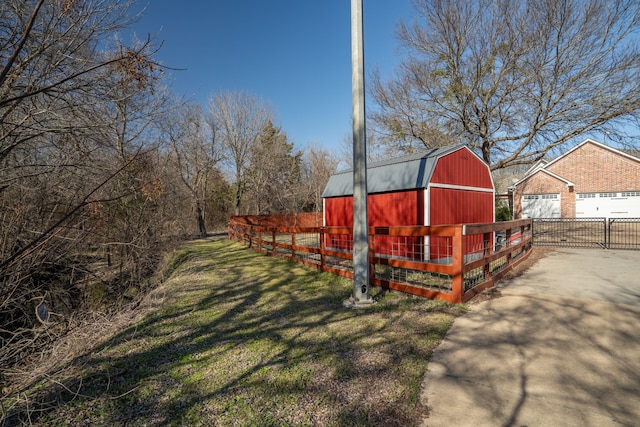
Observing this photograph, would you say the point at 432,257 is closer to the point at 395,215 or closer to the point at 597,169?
the point at 395,215

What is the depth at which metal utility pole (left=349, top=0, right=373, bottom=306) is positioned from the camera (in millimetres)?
4805

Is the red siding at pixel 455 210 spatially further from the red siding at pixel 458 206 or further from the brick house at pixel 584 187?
the brick house at pixel 584 187

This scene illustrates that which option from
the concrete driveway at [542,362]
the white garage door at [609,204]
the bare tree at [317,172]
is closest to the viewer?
the concrete driveway at [542,362]

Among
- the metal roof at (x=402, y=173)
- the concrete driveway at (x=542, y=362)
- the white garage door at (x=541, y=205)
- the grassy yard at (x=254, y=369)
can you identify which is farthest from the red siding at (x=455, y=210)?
the white garage door at (x=541, y=205)

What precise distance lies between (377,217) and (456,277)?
15.6 feet

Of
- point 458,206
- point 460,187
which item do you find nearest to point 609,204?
point 460,187

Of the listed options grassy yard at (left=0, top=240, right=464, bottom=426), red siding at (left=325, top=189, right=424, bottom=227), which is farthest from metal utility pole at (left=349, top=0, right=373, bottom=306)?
red siding at (left=325, top=189, right=424, bottom=227)

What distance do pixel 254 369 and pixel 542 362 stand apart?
271 cm

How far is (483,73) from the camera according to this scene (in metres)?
13.5

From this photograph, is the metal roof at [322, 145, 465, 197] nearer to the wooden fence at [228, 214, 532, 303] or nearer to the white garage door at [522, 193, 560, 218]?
the wooden fence at [228, 214, 532, 303]

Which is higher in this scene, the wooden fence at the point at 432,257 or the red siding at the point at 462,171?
the red siding at the point at 462,171

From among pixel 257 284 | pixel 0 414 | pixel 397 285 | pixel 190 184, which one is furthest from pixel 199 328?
pixel 190 184

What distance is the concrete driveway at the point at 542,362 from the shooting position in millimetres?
2211

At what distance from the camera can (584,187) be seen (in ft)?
64.6
